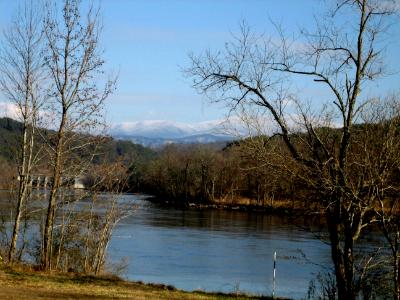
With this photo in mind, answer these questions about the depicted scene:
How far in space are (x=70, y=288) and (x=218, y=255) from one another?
64.2 ft

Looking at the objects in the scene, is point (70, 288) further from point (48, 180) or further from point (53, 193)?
point (48, 180)

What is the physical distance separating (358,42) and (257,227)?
126 ft

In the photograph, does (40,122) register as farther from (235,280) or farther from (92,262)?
(235,280)

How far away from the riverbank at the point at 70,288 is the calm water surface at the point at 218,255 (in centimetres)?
464

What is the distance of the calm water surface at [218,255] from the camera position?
2303 cm

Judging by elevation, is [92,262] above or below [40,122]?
below

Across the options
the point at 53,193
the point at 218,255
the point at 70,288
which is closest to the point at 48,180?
the point at 53,193

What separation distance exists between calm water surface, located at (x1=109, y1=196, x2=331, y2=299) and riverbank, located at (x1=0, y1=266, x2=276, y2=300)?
4.64 metres

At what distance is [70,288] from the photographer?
11.9 m

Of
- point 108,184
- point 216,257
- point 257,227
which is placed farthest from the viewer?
point 257,227

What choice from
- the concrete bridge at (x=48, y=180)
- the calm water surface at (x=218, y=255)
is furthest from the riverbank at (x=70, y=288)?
the calm water surface at (x=218, y=255)

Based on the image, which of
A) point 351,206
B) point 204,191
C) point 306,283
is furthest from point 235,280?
point 204,191

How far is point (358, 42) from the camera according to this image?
1099 centimetres

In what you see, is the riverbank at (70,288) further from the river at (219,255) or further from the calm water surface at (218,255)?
the calm water surface at (218,255)
